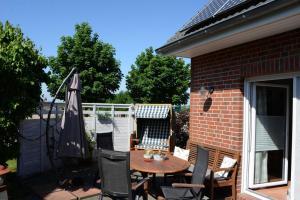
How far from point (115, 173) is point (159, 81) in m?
20.2

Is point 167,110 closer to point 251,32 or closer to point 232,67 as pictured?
point 232,67

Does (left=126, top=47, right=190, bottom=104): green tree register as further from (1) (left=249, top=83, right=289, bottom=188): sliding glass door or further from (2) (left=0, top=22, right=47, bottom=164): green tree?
(1) (left=249, top=83, right=289, bottom=188): sliding glass door

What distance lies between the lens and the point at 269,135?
586cm

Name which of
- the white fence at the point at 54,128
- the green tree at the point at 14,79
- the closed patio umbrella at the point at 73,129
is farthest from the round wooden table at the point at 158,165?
the green tree at the point at 14,79

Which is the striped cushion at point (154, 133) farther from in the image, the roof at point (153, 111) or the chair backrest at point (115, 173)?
the chair backrest at point (115, 173)

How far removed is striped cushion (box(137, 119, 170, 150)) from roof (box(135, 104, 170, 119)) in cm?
56

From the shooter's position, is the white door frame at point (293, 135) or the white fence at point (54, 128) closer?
the white door frame at point (293, 135)

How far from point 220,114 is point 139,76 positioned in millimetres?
19662

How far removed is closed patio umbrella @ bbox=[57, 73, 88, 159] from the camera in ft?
22.0

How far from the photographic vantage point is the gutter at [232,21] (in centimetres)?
361

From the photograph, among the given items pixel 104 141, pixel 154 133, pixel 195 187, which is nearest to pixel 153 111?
pixel 154 133

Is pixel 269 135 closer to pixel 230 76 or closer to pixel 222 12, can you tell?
pixel 230 76

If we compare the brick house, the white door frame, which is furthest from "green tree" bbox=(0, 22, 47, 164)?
the white door frame

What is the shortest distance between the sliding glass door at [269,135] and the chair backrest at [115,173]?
262 centimetres
